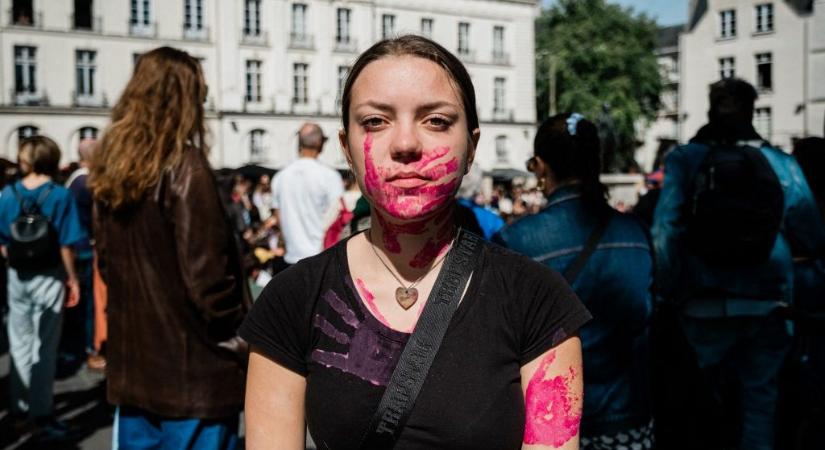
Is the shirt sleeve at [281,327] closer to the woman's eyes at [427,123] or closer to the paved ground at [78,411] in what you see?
the woman's eyes at [427,123]

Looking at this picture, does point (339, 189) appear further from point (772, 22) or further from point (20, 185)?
point (772, 22)

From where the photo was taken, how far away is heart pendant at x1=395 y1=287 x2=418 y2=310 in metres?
1.54

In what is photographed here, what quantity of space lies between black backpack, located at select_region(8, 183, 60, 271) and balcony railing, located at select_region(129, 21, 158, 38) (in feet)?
102

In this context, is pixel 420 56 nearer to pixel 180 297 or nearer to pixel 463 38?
pixel 180 297

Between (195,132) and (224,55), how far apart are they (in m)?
34.0

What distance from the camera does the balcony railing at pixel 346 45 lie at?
37.5m

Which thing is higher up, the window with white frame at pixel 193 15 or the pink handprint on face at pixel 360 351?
the window with white frame at pixel 193 15

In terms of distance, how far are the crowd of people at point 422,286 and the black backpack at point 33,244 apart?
0.05 feet

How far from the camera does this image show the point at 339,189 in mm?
5914

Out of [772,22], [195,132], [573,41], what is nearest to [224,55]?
[573,41]

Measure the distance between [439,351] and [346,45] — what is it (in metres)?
37.6

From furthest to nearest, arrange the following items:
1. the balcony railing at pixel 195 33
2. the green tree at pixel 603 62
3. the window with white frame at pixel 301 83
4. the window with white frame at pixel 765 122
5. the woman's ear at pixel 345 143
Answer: the green tree at pixel 603 62, the window with white frame at pixel 765 122, the window with white frame at pixel 301 83, the balcony railing at pixel 195 33, the woman's ear at pixel 345 143

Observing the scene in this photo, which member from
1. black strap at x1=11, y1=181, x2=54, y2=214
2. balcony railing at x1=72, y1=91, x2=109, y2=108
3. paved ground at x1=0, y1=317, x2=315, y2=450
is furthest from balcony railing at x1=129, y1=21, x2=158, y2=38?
black strap at x1=11, y1=181, x2=54, y2=214

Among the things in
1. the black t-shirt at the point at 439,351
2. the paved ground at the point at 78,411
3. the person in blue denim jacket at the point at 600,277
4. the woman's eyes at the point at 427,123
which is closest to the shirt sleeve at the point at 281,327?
the black t-shirt at the point at 439,351
